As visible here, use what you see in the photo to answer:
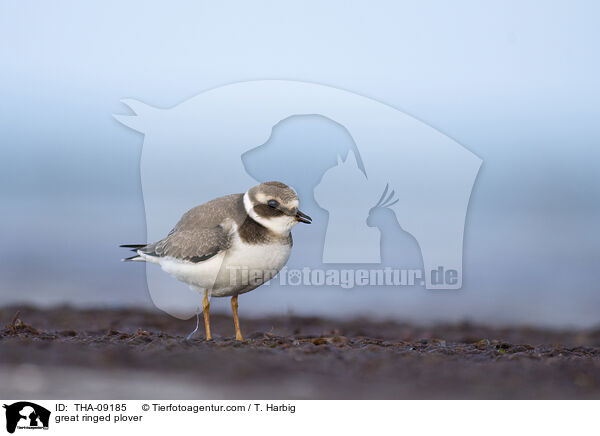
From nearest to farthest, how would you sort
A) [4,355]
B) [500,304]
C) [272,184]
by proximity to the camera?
[4,355] < [272,184] < [500,304]

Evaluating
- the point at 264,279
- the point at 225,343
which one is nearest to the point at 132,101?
the point at 264,279

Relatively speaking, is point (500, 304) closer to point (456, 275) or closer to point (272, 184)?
point (456, 275)

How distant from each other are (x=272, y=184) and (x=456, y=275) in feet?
15.5

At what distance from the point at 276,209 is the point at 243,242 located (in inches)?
17.6

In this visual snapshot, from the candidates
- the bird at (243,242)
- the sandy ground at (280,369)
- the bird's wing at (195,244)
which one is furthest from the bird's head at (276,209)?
the sandy ground at (280,369)

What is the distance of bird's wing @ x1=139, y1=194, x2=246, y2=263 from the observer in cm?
633

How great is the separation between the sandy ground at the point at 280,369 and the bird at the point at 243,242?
70 cm

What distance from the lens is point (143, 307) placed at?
9.83 metres

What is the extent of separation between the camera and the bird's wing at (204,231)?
6328mm

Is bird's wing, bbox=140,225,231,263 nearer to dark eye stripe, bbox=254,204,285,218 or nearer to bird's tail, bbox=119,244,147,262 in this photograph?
bird's tail, bbox=119,244,147,262
